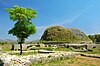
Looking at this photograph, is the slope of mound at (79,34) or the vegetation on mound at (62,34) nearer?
the vegetation on mound at (62,34)

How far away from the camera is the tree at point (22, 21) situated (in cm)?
2909

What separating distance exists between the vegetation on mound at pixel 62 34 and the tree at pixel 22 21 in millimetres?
42682

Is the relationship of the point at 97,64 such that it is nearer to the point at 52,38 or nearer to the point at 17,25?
the point at 17,25

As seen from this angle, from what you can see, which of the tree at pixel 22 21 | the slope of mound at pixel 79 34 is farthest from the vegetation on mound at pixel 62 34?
the tree at pixel 22 21

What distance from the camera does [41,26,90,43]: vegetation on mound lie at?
73.1 metres

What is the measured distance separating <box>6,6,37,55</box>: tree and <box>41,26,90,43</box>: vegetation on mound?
42.7 metres

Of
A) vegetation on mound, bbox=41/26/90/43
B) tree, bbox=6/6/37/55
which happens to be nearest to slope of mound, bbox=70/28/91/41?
vegetation on mound, bbox=41/26/90/43

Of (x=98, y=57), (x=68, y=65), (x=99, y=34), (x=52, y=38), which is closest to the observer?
(x=68, y=65)

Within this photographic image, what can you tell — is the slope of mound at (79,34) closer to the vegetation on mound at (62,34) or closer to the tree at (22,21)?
the vegetation on mound at (62,34)

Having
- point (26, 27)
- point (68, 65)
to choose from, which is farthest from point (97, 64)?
point (26, 27)

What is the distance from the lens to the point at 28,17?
29297 millimetres

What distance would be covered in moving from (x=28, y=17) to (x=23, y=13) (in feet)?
2.70

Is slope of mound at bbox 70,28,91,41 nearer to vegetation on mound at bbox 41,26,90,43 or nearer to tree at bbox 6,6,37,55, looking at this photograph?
vegetation on mound at bbox 41,26,90,43

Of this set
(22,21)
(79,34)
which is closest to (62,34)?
(79,34)
